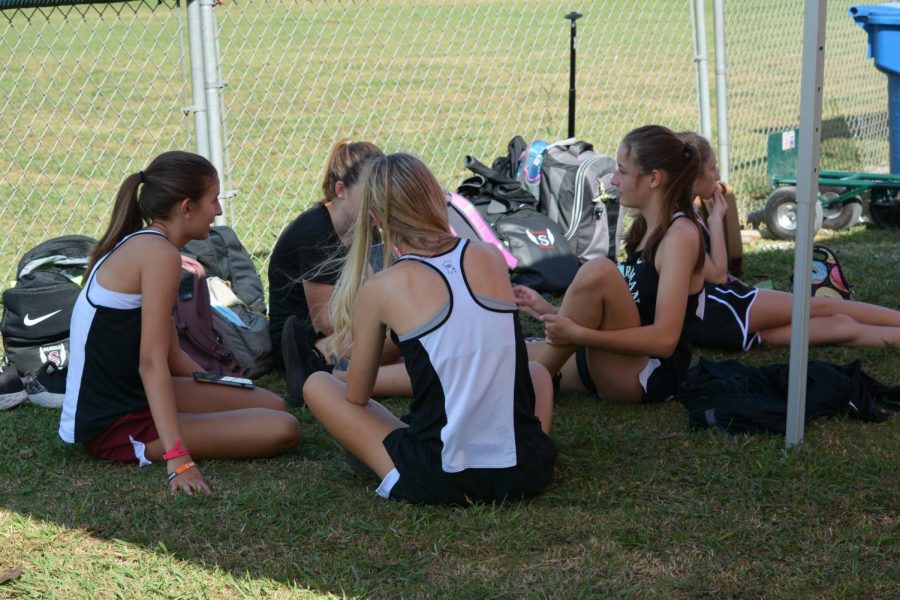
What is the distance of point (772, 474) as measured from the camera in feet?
10.8

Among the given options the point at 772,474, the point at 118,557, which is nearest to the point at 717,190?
the point at 772,474

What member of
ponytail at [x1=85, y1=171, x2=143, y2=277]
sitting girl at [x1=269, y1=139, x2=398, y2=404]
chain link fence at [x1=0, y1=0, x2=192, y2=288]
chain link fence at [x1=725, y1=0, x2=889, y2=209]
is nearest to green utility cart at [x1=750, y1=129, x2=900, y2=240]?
chain link fence at [x1=725, y1=0, x2=889, y2=209]

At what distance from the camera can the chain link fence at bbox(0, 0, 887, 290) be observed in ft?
25.7

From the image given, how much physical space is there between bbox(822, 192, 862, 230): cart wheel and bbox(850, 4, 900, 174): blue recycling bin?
61 centimetres

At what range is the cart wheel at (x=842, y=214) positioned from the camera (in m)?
7.20

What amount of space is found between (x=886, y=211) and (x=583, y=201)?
2352mm

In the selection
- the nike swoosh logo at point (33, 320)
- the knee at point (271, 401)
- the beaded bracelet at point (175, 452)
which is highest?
the nike swoosh logo at point (33, 320)

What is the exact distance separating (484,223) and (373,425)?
2.93 metres

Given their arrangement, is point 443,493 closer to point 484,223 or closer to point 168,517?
point 168,517

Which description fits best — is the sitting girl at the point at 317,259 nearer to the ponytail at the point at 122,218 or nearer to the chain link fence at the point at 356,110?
the ponytail at the point at 122,218

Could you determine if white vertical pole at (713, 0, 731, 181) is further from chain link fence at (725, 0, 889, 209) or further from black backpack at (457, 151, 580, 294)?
black backpack at (457, 151, 580, 294)

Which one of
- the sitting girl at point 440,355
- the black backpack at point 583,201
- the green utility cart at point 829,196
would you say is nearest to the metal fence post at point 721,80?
the green utility cart at point 829,196

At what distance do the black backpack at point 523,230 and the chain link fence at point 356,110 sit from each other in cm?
140

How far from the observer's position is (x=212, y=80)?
204 inches
